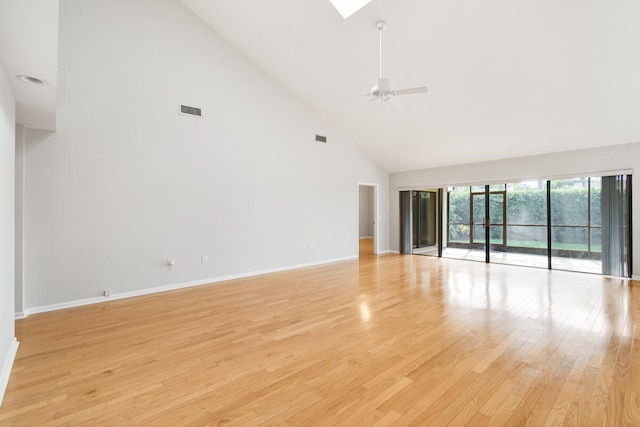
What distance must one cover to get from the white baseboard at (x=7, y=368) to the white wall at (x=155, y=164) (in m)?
1.40

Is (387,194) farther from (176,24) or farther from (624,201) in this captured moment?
(176,24)

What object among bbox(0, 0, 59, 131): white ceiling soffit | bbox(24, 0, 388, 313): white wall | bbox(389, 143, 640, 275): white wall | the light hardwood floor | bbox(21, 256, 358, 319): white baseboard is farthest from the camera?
bbox(389, 143, 640, 275): white wall

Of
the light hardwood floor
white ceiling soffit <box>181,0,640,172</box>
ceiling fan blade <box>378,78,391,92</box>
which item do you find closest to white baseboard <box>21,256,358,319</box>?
the light hardwood floor

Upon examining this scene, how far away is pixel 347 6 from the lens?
4.16 metres

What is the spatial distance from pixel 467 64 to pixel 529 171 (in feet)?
11.2

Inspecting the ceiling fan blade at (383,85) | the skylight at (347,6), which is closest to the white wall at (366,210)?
the skylight at (347,6)

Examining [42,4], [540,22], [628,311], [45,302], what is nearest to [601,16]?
[540,22]

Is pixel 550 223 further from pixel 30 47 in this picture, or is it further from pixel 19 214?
pixel 19 214

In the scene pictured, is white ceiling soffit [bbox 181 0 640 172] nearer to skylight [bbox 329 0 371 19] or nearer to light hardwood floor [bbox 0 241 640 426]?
skylight [bbox 329 0 371 19]

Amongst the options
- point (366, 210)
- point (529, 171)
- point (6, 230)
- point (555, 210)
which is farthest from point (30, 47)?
point (366, 210)

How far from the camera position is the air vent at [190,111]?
16.3ft

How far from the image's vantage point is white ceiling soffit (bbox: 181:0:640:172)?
3.55 metres

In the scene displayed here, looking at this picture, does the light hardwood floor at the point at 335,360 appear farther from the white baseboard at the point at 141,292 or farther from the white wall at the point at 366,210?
the white wall at the point at 366,210

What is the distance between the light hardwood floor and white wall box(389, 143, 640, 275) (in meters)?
2.45
